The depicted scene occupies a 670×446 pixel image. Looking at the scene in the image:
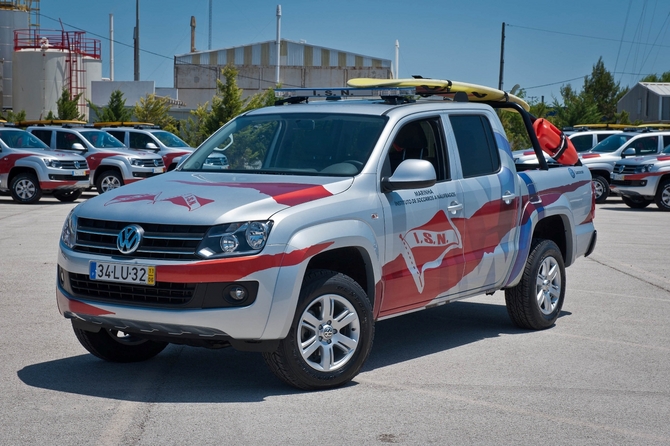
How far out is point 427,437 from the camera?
5.25 metres

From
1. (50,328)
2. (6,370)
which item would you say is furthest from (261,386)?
(50,328)

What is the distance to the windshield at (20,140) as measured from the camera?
24.5m

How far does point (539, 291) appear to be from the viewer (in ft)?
27.8

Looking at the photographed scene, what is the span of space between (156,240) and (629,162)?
19756 mm

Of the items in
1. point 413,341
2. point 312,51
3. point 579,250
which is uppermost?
point 312,51

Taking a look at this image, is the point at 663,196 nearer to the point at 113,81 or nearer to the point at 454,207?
the point at 454,207

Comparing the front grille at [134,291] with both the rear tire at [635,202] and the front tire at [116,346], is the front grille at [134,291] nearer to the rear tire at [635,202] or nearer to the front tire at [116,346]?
the front tire at [116,346]

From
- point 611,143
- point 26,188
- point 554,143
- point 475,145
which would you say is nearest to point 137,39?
point 26,188

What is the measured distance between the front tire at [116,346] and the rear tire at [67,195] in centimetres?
1879

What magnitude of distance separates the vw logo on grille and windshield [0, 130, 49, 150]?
1947cm

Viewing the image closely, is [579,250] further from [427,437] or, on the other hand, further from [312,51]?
[312,51]

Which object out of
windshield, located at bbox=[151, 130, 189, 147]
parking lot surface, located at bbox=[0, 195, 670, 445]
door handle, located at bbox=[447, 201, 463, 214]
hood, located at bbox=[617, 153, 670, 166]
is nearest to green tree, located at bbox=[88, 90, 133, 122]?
windshield, located at bbox=[151, 130, 189, 147]

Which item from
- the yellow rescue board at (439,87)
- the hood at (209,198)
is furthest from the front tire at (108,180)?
the hood at (209,198)

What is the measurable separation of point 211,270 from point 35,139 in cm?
2057
